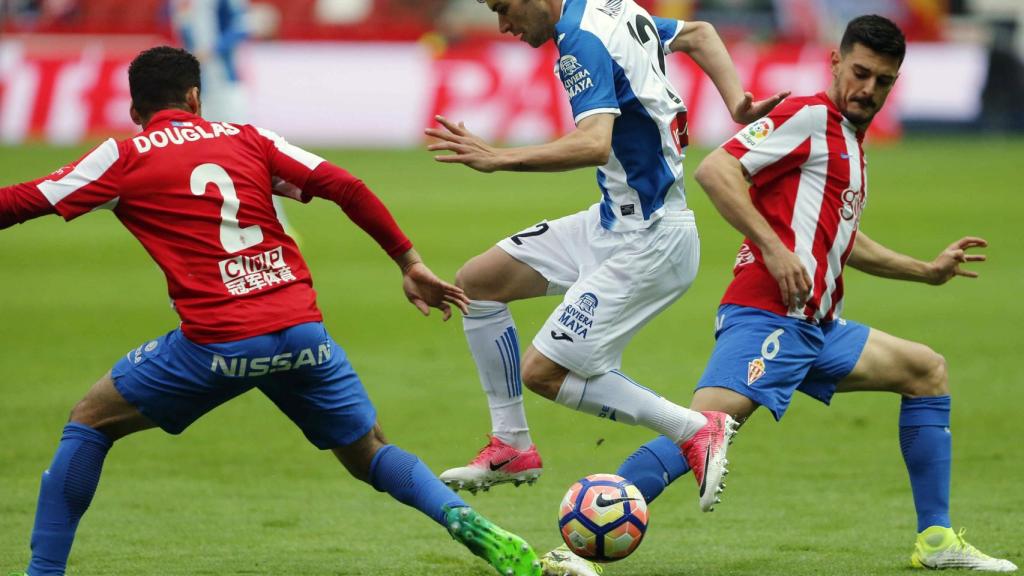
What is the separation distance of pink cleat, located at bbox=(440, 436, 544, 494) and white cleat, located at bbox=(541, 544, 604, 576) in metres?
0.64

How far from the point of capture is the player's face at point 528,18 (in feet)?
19.0

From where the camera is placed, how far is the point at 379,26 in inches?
1174

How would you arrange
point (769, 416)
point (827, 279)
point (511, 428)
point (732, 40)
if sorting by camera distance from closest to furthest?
point (827, 279) → point (511, 428) → point (769, 416) → point (732, 40)

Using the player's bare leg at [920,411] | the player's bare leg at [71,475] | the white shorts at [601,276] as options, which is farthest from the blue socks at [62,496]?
the player's bare leg at [920,411]

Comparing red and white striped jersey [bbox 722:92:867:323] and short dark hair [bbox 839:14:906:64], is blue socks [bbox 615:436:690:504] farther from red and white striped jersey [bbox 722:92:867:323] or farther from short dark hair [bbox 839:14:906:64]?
short dark hair [bbox 839:14:906:64]

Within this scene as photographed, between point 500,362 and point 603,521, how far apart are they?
112 centimetres

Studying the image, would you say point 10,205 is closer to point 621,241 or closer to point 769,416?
point 621,241

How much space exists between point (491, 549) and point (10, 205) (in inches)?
78.3

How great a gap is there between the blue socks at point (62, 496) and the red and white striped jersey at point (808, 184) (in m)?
2.57

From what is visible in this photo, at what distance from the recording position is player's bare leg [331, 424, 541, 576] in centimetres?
513

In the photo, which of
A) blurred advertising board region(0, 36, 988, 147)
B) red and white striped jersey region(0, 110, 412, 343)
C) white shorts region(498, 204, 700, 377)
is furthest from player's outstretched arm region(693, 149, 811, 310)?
blurred advertising board region(0, 36, 988, 147)

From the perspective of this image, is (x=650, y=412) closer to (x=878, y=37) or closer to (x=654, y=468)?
(x=654, y=468)

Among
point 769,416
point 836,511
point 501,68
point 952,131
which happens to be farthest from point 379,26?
point 836,511

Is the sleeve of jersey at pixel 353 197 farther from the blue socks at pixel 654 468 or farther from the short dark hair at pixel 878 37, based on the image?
the short dark hair at pixel 878 37
